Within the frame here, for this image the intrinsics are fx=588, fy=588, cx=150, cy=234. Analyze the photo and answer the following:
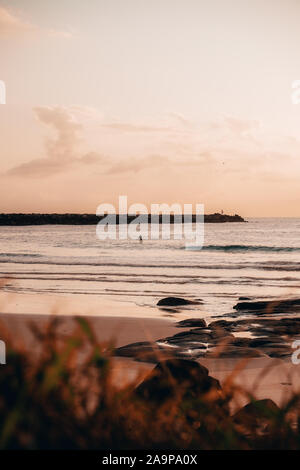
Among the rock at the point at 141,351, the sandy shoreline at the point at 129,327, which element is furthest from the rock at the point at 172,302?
the rock at the point at 141,351

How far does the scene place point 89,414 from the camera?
2.26 metres

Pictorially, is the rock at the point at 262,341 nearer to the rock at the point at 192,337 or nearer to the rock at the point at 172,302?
the rock at the point at 192,337

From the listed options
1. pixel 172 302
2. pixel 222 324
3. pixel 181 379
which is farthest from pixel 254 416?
pixel 172 302

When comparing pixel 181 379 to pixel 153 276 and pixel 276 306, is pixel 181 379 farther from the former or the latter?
pixel 153 276

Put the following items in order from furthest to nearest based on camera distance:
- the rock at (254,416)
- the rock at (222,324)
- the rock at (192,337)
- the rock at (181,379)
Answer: the rock at (222,324)
the rock at (192,337)
the rock at (181,379)
the rock at (254,416)

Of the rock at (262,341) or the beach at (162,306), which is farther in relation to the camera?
the rock at (262,341)

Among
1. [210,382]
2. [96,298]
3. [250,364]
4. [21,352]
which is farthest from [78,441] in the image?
[96,298]

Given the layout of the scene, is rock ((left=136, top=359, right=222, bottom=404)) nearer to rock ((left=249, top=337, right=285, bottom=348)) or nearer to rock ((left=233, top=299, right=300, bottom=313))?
rock ((left=249, top=337, right=285, bottom=348))

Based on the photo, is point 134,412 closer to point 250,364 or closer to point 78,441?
point 78,441

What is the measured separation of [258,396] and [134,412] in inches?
202

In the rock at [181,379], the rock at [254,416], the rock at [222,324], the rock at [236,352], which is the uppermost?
the rock at [254,416]

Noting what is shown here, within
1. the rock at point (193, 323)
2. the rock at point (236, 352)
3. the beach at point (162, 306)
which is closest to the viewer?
the beach at point (162, 306)

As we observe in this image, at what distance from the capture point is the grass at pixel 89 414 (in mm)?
2162

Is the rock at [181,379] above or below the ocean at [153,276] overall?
above
